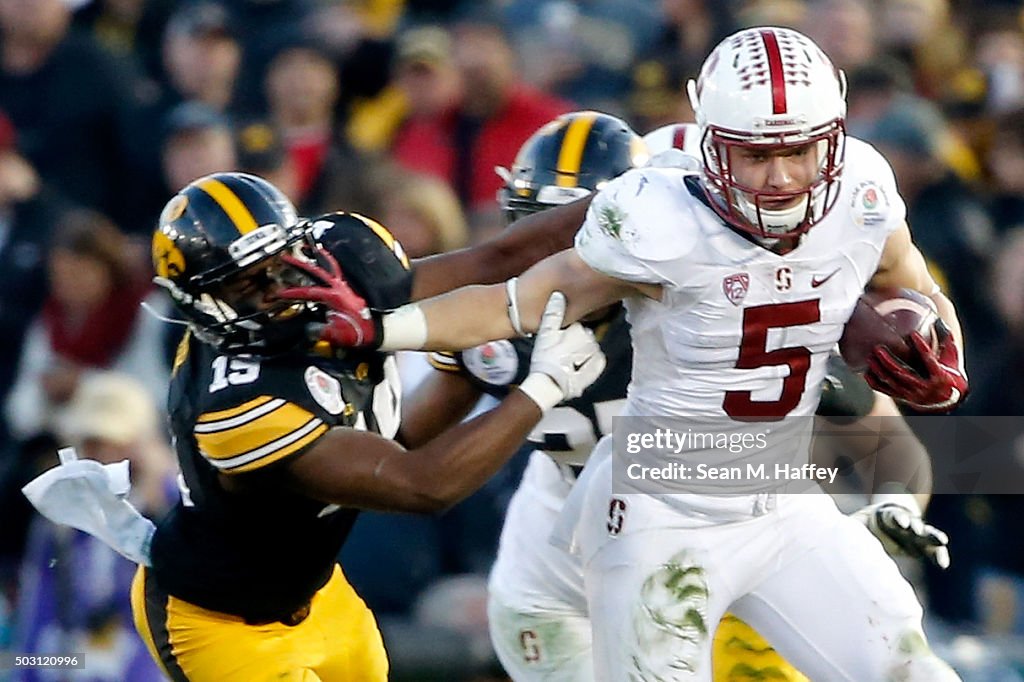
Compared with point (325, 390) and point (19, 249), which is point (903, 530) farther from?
point (19, 249)

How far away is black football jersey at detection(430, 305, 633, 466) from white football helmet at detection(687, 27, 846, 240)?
73 cm

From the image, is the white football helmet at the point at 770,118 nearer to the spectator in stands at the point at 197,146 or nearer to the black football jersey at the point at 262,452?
the black football jersey at the point at 262,452

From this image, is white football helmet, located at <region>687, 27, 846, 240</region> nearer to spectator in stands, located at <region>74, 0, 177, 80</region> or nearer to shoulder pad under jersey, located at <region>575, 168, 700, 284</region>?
shoulder pad under jersey, located at <region>575, 168, 700, 284</region>

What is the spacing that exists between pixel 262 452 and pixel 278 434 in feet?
0.16

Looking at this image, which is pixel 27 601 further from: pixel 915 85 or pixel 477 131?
pixel 915 85

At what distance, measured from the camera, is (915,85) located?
7.04 meters

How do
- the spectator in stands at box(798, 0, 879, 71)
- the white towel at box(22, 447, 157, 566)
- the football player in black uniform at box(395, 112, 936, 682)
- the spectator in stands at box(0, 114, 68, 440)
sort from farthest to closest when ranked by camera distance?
the spectator in stands at box(798, 0, 879, 71) → the spectator in stands at box(0, 114, 68, 440) → the football player in black uniform at box(395, 112, 936, 682) → the white towel at box(22, 447, 157, 566)

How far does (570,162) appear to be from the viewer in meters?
4.45

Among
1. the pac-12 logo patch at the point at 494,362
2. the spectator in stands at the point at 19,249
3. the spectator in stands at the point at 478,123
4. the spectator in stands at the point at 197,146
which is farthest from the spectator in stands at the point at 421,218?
the pac-12 logo patch at the point at 494,362

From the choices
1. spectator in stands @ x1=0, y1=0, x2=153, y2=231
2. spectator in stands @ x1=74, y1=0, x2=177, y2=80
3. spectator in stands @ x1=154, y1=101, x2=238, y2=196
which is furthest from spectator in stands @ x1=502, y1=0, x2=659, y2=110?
spectator in stands @ x1=0, y1=0, x2=153, y2=231

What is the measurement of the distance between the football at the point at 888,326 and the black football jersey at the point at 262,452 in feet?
3.19

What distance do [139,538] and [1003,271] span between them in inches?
124

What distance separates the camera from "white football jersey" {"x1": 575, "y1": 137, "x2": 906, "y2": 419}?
12.0 feet

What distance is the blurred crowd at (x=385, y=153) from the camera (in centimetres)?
585
